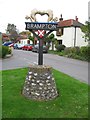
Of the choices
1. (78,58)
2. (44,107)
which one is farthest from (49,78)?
(78,58)

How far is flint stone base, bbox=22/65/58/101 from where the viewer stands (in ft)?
27.4

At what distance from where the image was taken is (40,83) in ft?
27.3

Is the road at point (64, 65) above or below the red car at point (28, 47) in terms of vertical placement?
below

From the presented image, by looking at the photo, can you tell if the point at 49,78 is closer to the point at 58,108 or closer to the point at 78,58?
the point at 58,108

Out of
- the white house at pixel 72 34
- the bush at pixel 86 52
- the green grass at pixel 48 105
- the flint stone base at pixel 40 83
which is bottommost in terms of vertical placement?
the green grass at pixel 48 105

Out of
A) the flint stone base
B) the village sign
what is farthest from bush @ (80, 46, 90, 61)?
the flint stone base

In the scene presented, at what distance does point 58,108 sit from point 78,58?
60.6 ft

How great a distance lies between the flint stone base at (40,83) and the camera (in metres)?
8.35

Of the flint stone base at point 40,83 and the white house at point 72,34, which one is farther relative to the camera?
the white house at point 72,34

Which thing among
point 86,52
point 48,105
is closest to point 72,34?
point 86,52

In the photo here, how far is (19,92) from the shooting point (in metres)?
9.30

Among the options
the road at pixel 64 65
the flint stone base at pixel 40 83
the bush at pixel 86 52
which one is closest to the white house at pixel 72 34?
the bush at pixel 86 52

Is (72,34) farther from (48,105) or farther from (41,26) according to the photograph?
(48,105)

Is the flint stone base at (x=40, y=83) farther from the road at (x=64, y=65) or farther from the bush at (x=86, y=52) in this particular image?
the bush at (x=86, y=52)
